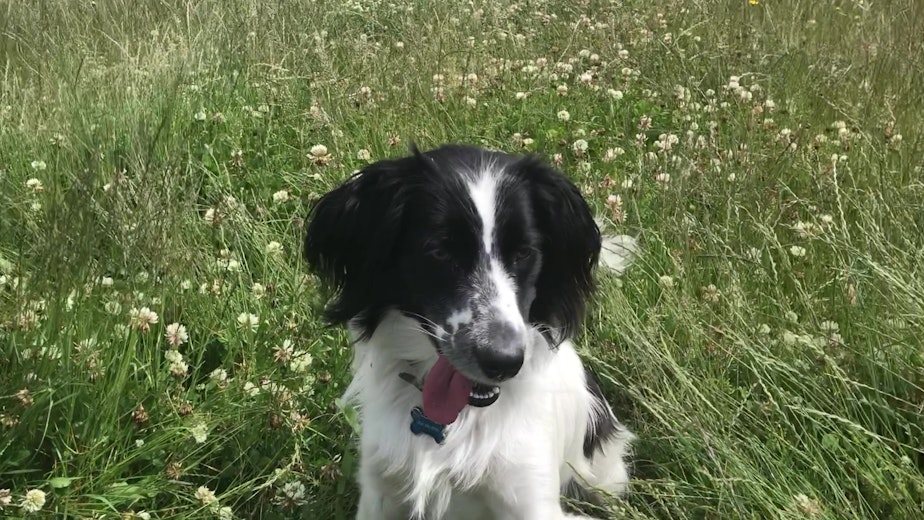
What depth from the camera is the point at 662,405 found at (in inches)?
81.7

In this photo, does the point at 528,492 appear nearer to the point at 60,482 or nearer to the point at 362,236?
the point at 362,236

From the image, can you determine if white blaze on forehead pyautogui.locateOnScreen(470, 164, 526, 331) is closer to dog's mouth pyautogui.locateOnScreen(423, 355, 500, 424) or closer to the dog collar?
dog's mouth pyautogui.locateOnScreen(423, 355, 500, 424)

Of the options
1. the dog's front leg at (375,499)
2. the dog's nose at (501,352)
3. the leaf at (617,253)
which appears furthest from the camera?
the leaf at (617,253)

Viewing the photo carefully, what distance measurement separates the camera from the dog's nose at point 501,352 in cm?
166

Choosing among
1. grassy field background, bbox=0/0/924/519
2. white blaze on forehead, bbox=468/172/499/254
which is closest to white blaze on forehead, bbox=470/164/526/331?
white blaze on forehead, bbox=468/172/499/254

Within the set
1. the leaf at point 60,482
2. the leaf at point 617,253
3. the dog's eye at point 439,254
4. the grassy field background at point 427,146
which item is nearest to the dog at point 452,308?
the dog's eye at point 439,254

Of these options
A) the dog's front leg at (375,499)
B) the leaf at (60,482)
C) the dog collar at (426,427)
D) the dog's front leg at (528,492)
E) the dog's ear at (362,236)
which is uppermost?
the dog's ear at (362,236)

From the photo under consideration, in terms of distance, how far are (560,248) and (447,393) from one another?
1.63 ft

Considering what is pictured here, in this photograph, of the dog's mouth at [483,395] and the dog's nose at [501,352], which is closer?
the dog's nose at [501,352]

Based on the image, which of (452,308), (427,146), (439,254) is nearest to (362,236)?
(439,254)

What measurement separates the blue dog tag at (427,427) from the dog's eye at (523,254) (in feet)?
1.59

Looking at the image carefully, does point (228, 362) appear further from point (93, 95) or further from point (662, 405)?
point (93, 95)

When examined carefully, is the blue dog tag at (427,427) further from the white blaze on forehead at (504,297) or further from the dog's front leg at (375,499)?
the white blaze on forehead at (504,297)

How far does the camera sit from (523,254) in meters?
1.89
